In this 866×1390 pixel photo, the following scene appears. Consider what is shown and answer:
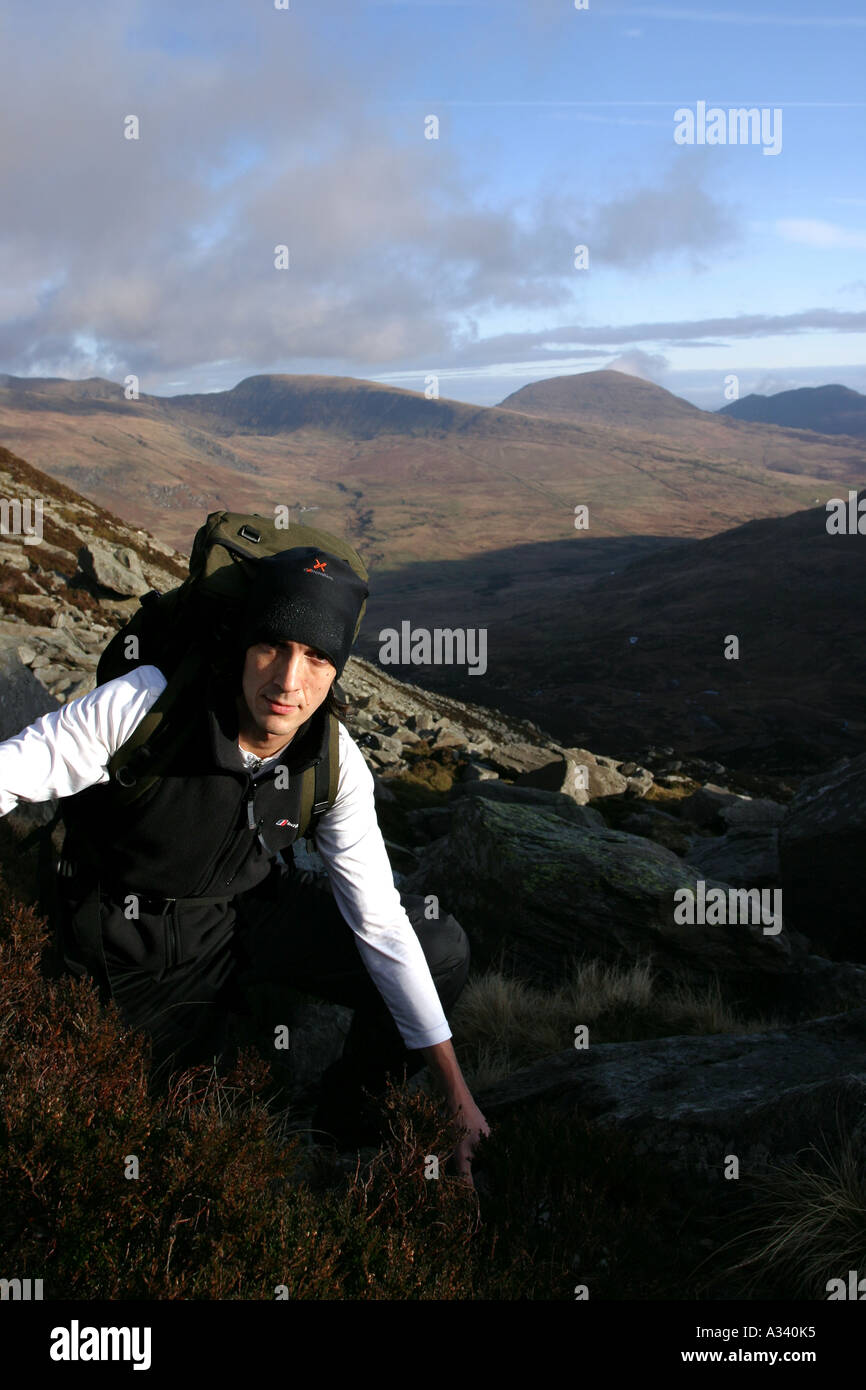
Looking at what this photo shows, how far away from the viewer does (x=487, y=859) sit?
696 cm

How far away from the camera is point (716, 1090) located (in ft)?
11.7

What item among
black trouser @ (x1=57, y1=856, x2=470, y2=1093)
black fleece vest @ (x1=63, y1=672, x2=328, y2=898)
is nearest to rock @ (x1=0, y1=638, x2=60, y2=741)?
black trouser @ (x1=57, y1=856, x2=470, y2=1093)

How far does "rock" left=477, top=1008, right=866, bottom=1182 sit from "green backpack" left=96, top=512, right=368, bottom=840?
1604 millimetres

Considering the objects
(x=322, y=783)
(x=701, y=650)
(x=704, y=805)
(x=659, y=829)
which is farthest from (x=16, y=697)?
(x=701, y=650)

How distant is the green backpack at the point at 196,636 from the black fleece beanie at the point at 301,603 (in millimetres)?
109

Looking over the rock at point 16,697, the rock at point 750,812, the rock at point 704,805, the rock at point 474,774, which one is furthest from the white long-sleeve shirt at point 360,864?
the rock at point 704,805

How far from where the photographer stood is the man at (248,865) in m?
3.00

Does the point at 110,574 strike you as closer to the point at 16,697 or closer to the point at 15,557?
the point at 15,557

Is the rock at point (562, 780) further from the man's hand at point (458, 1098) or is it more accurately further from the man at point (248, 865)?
the man's hand at point (458, 1098)

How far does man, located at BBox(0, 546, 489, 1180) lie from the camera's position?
118 inches

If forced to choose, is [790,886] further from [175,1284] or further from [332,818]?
[175,1284]

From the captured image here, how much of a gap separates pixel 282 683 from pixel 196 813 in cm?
60

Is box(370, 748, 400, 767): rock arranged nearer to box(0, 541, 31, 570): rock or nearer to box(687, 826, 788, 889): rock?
box(687, 826, 788, 889): rock

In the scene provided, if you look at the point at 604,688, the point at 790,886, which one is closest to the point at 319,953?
the point at 790,886
